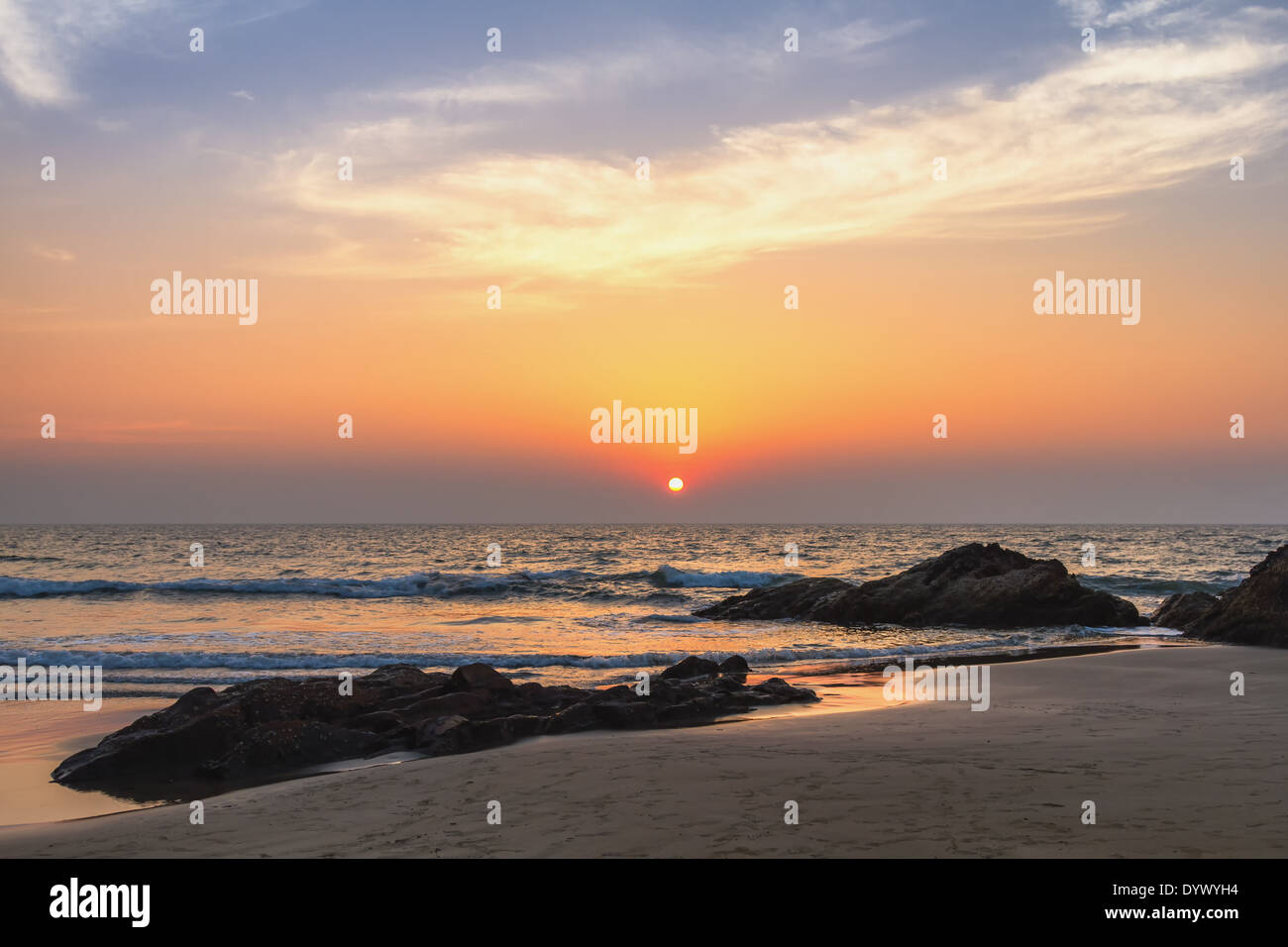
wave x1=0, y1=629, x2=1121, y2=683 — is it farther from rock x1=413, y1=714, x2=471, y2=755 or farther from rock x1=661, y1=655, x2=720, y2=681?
rock x1=413, y1=714, x2=471, y2=755

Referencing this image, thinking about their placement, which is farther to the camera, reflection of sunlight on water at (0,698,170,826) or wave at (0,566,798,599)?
wave at (0,566,798,599)

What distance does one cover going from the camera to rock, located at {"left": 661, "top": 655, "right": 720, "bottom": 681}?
15.6 metres

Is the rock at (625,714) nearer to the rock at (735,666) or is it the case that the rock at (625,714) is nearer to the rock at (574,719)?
the rock at (574,719)

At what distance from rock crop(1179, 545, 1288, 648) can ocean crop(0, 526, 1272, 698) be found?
2.47 meters

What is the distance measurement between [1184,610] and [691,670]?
18.4 meters

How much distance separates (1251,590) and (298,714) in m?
22.6

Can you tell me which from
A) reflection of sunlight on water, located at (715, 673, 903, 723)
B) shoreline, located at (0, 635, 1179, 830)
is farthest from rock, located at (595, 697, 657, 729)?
reflection of sunlight on water, located at (715, 673, 903, 723)

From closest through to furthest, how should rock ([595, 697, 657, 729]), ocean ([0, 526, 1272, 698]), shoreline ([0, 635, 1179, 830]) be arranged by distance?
shoreline ([0, 635, 1179, 830]) < rock ([595, 697, 657, 729]) < ocean ([0, 526, 1272, 698])

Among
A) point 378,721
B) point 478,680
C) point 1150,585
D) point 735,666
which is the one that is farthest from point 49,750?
point 1150,585

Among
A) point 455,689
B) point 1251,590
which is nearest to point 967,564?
point 1251,590
